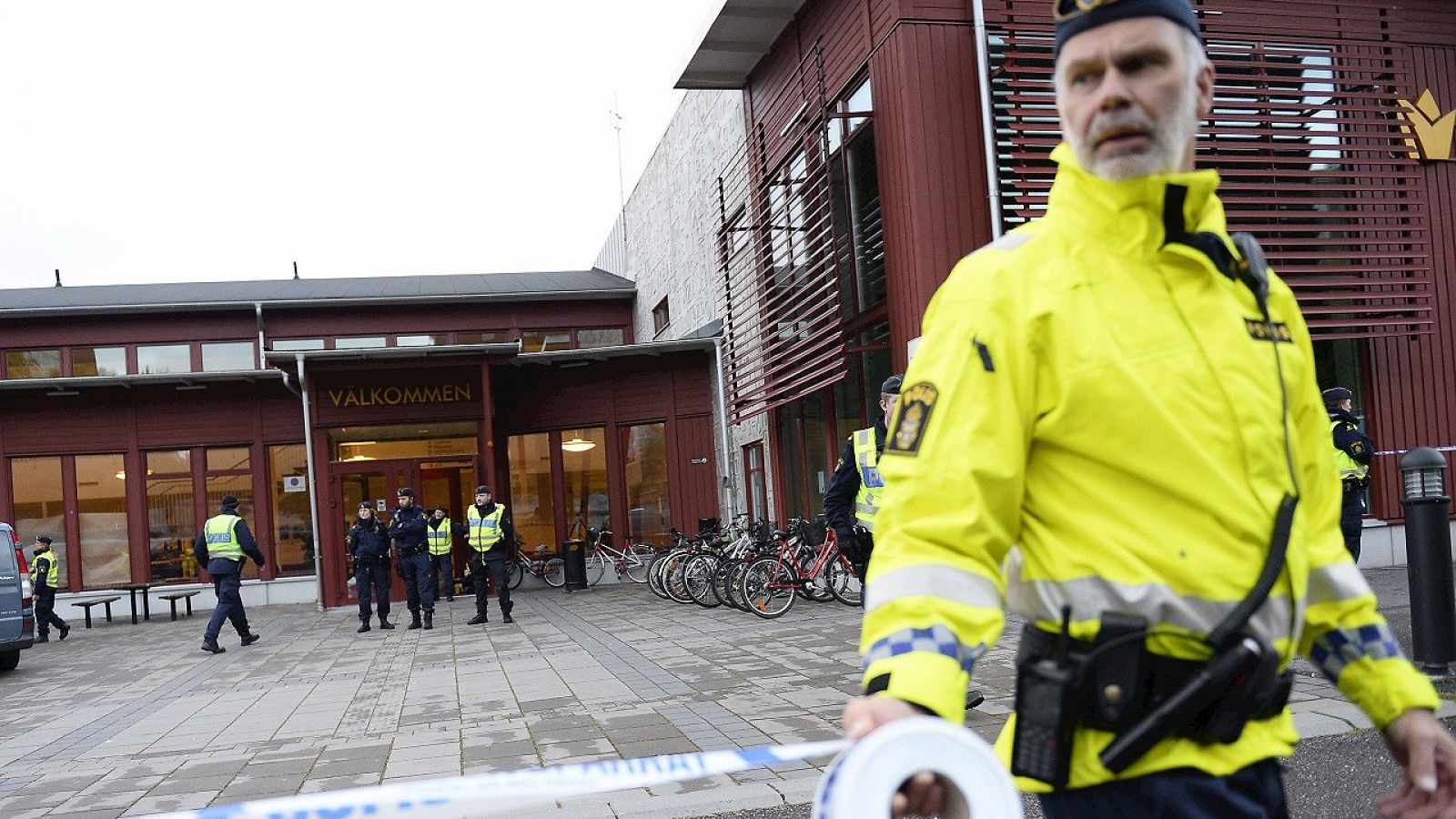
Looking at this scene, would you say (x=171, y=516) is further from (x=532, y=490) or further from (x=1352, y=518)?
(x=1352, y=518)

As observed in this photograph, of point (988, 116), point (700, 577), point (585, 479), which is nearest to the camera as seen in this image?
point (988, 116)

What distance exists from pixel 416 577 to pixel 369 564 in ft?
2.83

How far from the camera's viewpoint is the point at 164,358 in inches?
1002

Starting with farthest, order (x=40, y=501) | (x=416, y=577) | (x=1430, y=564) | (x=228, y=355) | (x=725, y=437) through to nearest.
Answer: (x=228, y=355) → (x=40, y=501) → (x=725, y=437) → (x=416, y=577) → (x=1430, y=564)

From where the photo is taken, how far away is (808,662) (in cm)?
912

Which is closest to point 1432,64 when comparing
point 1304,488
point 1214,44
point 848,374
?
point 1214,44

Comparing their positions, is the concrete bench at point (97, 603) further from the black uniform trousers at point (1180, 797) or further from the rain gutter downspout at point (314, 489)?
the black uniform trousers at point (1180, 797)

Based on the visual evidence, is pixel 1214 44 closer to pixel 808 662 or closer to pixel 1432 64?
pixel 1432 64

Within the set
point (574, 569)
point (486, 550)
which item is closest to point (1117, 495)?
point (486, 550)

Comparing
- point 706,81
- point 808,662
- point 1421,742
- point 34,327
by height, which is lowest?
point 808,662

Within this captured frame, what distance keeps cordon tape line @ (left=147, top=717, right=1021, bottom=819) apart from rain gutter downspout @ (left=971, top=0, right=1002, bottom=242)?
10971 mm

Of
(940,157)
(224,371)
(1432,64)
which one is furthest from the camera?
(224,371)

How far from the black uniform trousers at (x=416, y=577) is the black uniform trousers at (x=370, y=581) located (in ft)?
1.83

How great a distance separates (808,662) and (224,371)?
16685 millimetres
